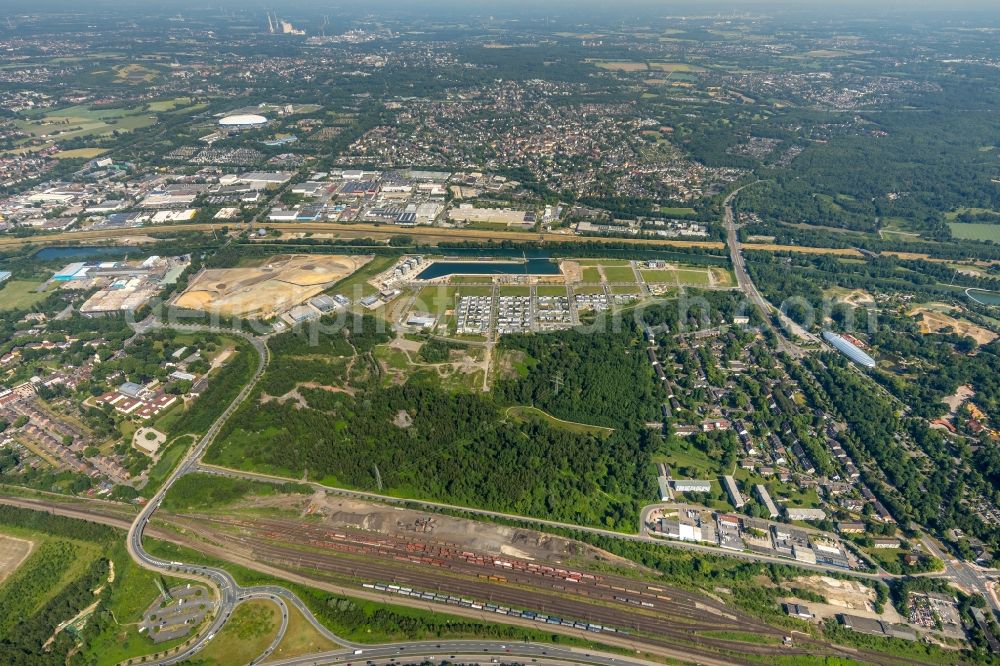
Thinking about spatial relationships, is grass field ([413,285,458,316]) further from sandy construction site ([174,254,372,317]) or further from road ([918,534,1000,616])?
road ([918,534,1000,616])

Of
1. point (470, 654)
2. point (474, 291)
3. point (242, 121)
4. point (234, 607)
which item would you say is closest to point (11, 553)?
point (234, 607)

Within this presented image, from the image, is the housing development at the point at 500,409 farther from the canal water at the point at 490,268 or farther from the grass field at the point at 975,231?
the grass field at the point at 975,231

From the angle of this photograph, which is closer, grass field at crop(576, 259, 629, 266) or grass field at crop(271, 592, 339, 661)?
grass field at crop(271, 592, 339, 661)

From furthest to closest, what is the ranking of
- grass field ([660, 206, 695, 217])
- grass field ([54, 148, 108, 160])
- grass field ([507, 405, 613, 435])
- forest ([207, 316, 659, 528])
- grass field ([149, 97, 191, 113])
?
grass field ([149, 97, 191, 113])
grass field ([54, 148, 108, 160])
grass field ([660, 206, 695, 217])
grass field ([507, 405, 613, 435])
forest ([207, 316, 659, 528])

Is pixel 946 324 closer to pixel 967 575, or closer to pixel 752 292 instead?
pixel 752 292

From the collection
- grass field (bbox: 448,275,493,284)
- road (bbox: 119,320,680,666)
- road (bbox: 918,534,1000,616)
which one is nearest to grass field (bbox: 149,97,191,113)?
grass field (bbox: 448,275,493,284)
